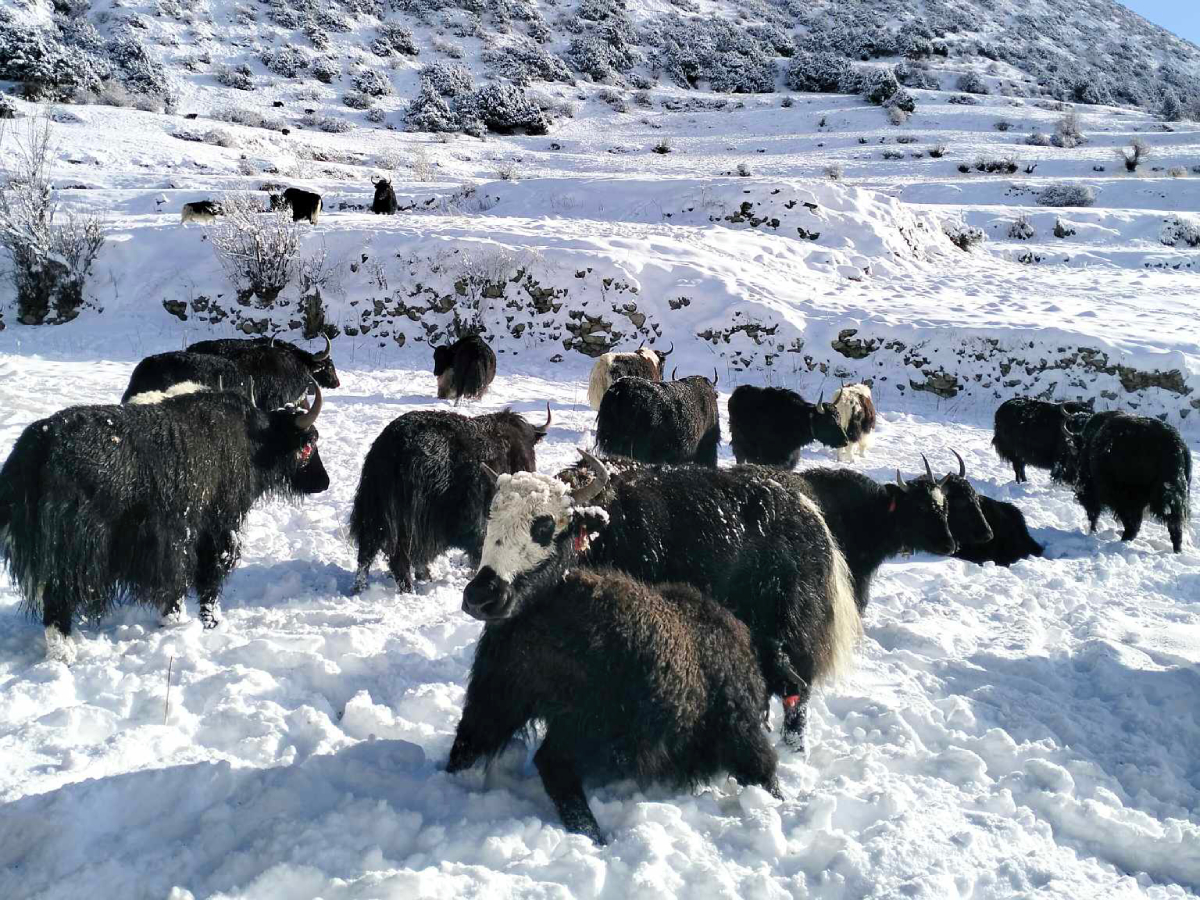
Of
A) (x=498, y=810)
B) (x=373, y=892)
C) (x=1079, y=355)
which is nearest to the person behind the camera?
(x=373, y=892)

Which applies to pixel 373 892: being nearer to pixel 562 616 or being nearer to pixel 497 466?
pixel 562 616

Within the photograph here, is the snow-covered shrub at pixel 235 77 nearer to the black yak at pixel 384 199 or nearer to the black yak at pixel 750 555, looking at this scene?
the black yak at pixel 384 199

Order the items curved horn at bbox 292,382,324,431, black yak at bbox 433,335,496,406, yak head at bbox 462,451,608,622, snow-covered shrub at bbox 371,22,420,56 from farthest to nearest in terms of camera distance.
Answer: snow-covered shrub at bbox 371,22,420,56, black yak at bbox 433,335,496,406, curved horn at bbox 292,382,324,431, yak head at bbox 462,451,608,622

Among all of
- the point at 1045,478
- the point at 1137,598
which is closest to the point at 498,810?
the point at 1137,598

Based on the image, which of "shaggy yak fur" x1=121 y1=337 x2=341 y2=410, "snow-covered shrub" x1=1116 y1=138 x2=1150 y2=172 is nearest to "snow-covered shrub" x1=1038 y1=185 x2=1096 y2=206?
"snow-covered shrub" x1=1116 y1=138 x2=1150 y2=172

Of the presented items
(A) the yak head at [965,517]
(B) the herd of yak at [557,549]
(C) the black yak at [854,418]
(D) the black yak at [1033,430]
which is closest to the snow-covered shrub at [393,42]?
(C) the black yak at [854,418]

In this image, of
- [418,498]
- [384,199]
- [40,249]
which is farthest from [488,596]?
[384,199]

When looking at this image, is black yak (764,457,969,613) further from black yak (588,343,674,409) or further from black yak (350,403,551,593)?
black yak (588,343,674,409)

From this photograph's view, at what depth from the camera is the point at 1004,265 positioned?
18.3 m

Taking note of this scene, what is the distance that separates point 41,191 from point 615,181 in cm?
1222

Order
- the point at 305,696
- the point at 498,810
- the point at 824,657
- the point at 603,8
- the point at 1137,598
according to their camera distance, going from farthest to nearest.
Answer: the point at 603,8 → the point at 1137,598 → the point at 824,657 → the point at 305,696 → the point at 498,810

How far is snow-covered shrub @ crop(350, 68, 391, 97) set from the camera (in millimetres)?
36281

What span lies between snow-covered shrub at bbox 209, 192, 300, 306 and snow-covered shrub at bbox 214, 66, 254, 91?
80.6ft

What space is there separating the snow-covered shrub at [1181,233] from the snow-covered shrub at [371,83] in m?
32.1
